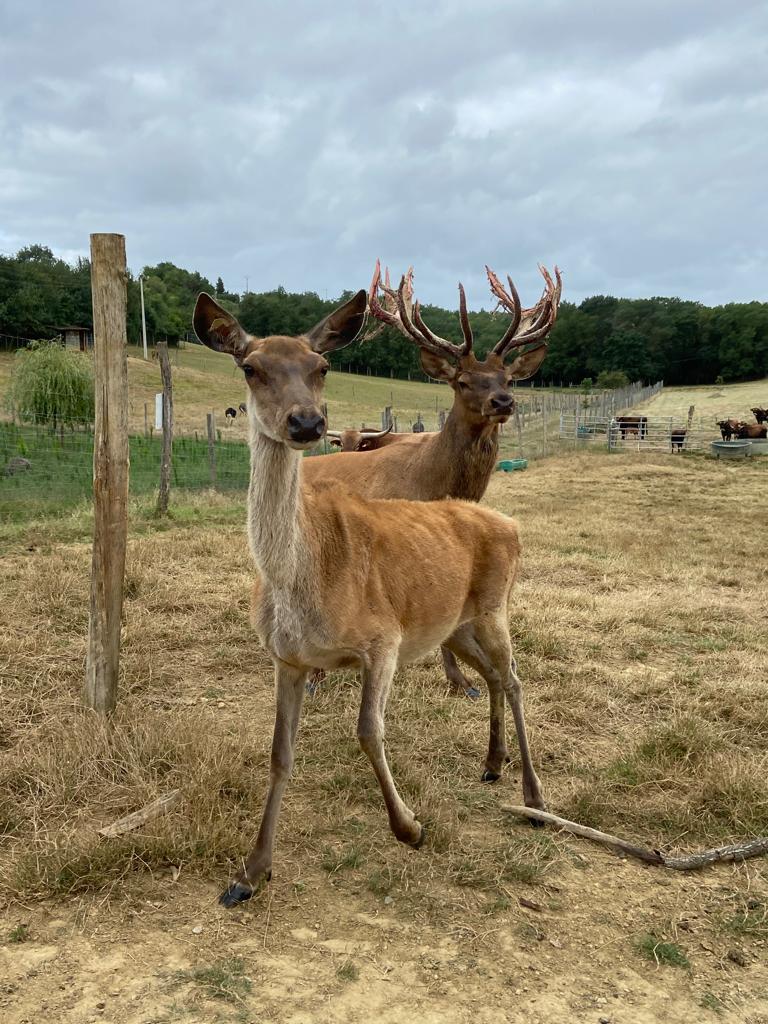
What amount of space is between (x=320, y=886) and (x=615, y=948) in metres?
1.25

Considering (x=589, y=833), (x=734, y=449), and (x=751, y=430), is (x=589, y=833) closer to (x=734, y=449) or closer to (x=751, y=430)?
(x=734, y=449)

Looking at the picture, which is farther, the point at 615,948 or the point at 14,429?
the point at 14,429

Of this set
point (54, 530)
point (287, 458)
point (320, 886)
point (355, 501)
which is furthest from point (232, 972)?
point (54, 530)

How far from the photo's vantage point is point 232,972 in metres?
2.75

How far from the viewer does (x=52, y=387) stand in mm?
27125

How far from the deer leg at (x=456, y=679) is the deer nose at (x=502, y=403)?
1.91 metres

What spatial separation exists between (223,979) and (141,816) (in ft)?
3.49

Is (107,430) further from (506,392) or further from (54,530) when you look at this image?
(54,530)

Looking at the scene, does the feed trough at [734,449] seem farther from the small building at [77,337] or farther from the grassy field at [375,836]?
the small building at [77,337]

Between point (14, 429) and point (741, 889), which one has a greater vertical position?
point (14, 429)

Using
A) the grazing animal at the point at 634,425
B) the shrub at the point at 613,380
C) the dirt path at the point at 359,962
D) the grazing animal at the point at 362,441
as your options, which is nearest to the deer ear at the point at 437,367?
the grazing animal at the point at 362,441

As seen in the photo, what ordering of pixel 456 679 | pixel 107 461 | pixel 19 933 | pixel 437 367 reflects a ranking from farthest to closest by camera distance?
pixel 437 367
pixel 456 679
pixel 107 461
pixel 19 933

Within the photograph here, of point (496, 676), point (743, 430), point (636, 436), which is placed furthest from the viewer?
point (636, 436)

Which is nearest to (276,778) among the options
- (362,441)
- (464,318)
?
(464,318)
